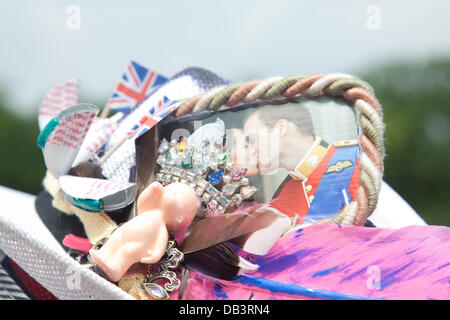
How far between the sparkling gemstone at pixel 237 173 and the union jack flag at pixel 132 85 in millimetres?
662

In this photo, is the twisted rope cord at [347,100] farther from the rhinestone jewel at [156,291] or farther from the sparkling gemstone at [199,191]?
the rhinestone jewel at [156,291]

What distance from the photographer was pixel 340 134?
32.2 inches

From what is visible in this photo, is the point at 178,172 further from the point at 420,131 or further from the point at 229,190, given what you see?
the point at 420,131

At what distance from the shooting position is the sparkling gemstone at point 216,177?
32.0 inches

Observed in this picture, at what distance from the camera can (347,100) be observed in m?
0.83

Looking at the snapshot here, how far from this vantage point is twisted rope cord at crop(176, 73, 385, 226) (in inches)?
30.1

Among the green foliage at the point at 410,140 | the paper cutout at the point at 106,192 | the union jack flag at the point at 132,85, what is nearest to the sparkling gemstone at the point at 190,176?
the paper cutout at the point at 106,192

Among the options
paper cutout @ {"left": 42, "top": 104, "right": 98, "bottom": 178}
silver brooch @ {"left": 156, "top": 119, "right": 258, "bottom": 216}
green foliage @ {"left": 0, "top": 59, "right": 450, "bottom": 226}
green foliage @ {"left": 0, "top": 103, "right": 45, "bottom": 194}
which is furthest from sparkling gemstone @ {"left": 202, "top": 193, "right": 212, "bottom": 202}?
green foliage @ {"left": 0, "top": 103, "right": 45, "bottom": 194}

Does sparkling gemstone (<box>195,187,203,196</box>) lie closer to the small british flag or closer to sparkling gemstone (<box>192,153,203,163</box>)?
sparkling gemstone (<box>192,153,203,163</box>)

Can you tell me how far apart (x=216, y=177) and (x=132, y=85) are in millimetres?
692

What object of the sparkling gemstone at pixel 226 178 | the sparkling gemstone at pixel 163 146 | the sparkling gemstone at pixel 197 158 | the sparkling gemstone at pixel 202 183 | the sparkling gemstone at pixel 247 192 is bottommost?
the sparkling gemstone at pixel 247 192

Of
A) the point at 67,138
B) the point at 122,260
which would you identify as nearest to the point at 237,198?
→ the point at 122,260

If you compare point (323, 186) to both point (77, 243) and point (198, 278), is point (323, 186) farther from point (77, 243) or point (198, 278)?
point (77, 243)
